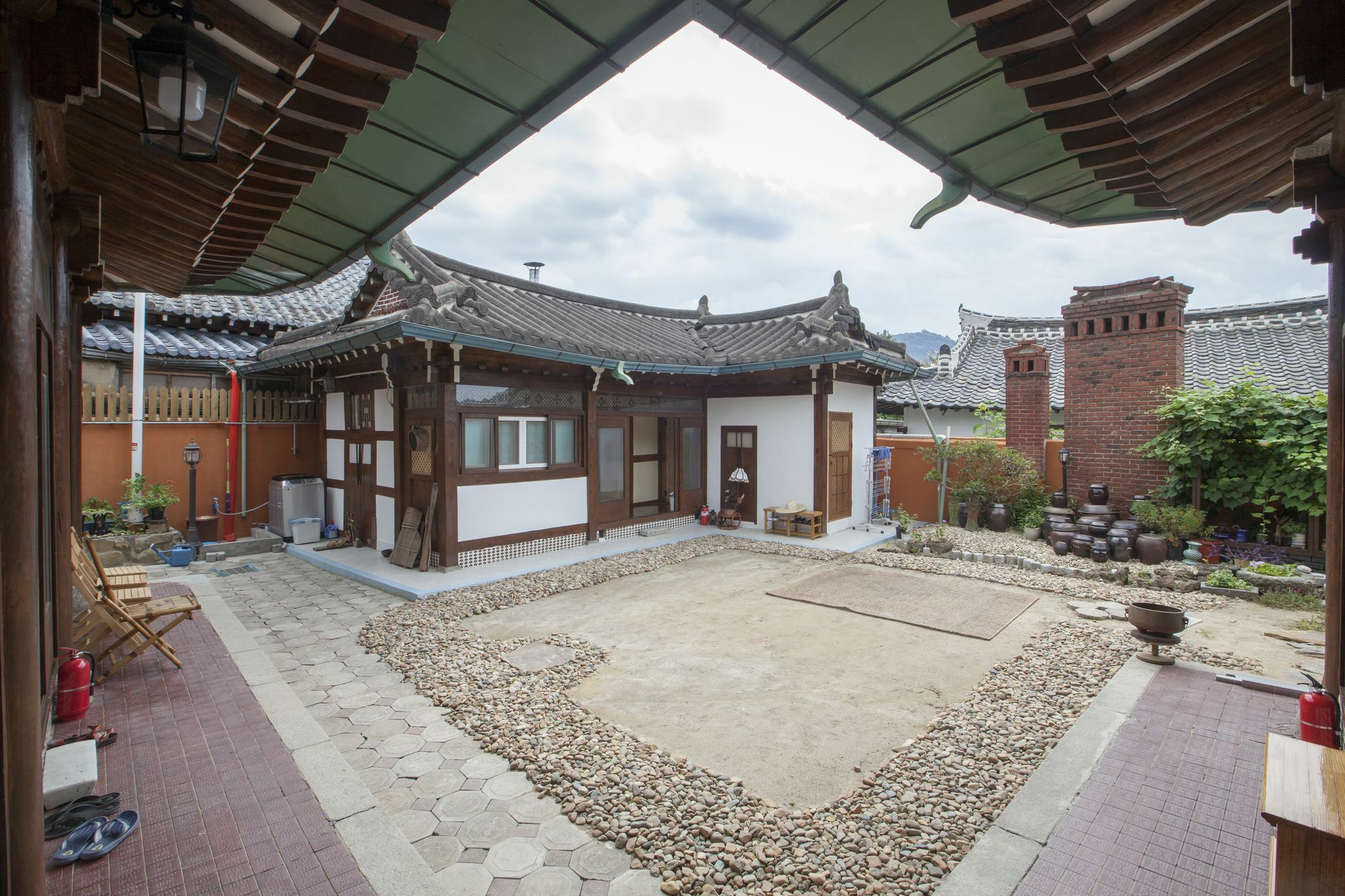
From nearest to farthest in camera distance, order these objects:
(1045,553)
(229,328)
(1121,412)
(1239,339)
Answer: (1045,553)
(1121,412)
(229,328)
(1239,339)

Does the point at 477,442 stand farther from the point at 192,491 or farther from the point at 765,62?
the point at 765,62

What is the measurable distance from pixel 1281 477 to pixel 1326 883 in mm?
7904

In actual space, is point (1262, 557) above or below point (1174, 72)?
below

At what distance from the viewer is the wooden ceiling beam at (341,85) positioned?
1893 millimetres

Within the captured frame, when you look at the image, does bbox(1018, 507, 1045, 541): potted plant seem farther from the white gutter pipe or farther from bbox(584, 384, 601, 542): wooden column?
the white gutter pipe

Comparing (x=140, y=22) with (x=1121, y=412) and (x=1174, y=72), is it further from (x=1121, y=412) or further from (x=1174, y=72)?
(x=1121, y=412)

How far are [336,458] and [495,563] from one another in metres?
3.76

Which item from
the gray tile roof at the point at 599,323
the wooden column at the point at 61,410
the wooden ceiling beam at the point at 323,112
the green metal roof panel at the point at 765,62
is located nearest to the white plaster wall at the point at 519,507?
the gray tile roof at the point at 599,323

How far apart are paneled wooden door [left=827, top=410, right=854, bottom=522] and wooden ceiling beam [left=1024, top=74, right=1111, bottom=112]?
7854 millimetres

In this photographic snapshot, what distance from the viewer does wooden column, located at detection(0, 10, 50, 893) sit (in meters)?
1.46

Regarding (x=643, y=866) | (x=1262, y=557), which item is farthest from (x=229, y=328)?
(x=1262, y=557)

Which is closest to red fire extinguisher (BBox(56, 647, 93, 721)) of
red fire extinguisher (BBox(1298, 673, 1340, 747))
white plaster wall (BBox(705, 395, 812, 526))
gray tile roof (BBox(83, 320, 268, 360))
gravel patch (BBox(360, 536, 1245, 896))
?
gravel patch (BBox(360, 536, 1245, 896))

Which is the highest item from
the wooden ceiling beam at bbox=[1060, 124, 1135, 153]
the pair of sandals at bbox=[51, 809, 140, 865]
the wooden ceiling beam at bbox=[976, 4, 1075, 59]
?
the wooden ceiling beam at bbox=[976, 4, 1075, 59]

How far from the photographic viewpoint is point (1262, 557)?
699 centimetres
